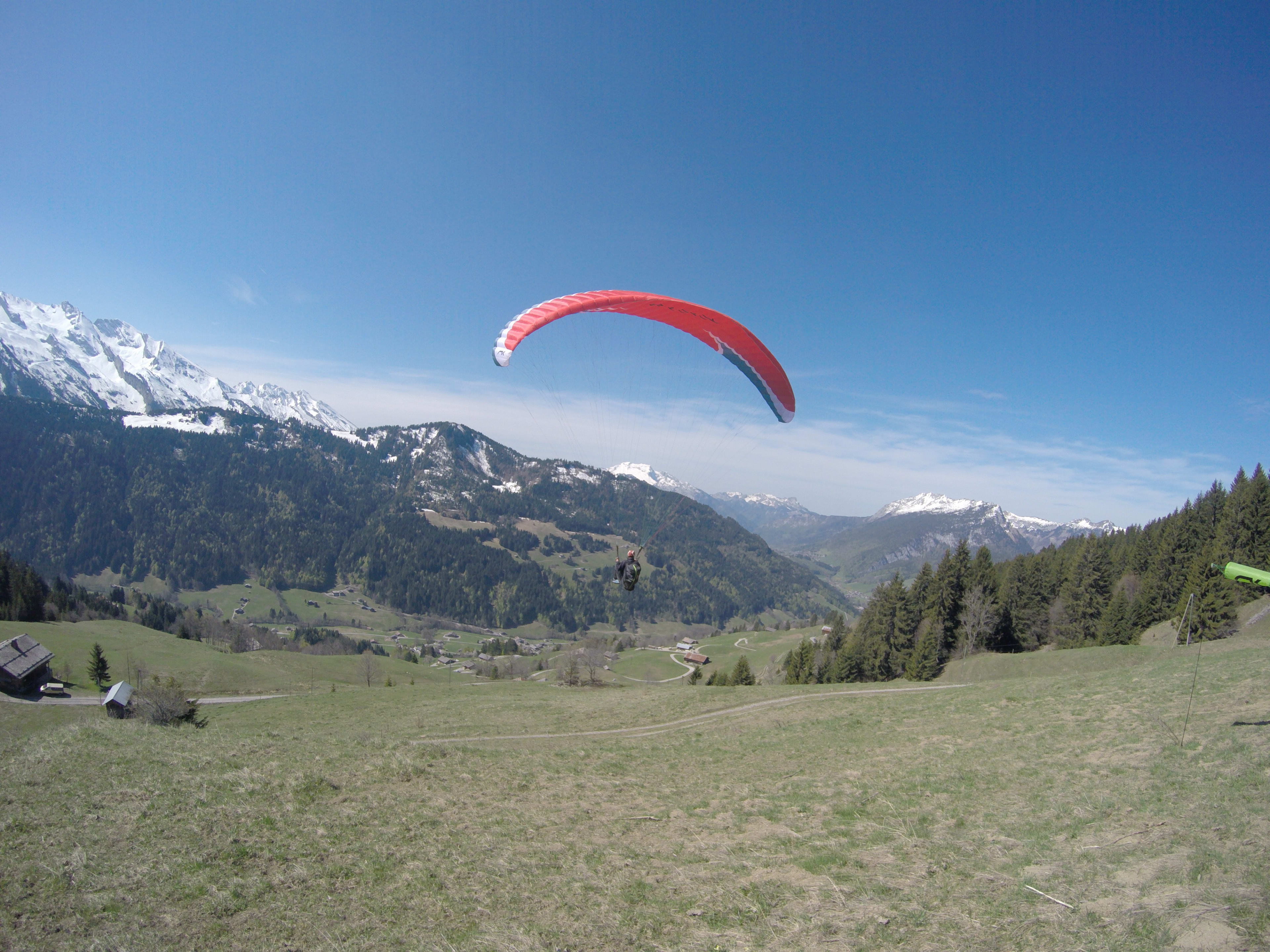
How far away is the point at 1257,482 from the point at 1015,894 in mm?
55219

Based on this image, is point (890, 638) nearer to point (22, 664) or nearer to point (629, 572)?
point (629, 572)

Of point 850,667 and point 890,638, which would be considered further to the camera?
point 890,638

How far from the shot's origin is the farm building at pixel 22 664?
47656 mm

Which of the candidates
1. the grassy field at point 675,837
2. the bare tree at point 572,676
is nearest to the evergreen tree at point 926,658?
the grassy field at point 675,837

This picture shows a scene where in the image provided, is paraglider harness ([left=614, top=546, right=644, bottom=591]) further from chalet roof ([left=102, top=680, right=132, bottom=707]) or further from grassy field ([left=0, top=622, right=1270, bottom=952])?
chalet roof ([left=102, top=680, right=132, bottom=707])

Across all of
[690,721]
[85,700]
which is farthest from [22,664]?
[690,721]

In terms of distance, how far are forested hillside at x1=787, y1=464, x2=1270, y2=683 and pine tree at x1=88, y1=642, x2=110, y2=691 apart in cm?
7305

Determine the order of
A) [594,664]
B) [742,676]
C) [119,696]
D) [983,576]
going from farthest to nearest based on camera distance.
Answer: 1. [594,664]
2. [742,676]
3. [983,576]
4. [119,696]

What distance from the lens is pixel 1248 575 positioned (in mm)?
13797

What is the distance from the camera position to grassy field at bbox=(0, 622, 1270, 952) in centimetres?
835

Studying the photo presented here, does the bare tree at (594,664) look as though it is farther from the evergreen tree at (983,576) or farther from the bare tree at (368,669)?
the evergreen tree at (983,576)

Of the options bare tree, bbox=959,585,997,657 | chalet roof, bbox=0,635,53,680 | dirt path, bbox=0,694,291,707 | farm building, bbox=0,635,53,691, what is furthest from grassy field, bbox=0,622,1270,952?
farm building, bbox=0,635,53,691

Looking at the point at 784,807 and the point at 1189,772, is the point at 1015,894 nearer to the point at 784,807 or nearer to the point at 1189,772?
the point at 784,807

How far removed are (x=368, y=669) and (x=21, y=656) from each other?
37043 mm
